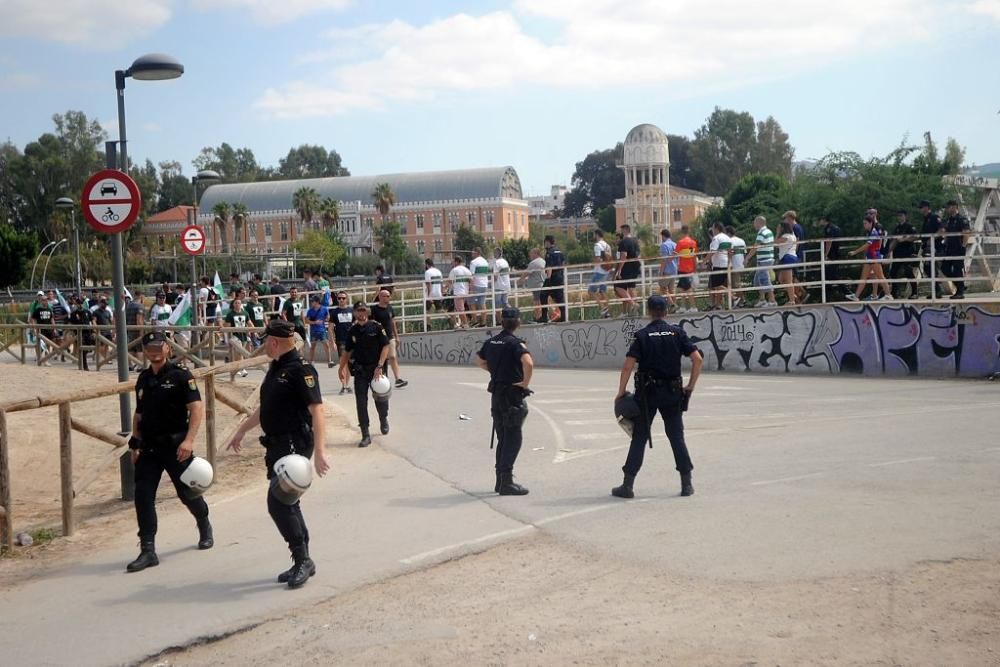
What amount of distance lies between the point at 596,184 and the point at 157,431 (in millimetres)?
130657

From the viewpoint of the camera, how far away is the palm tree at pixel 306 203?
105062 millimetres

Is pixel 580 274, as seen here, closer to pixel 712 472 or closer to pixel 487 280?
pixel 487 280

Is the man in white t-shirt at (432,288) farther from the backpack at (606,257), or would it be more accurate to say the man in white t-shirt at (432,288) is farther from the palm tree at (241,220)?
Answer: the palm tree at (241,220)

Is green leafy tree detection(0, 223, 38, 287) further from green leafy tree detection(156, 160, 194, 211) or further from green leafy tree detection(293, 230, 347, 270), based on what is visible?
green leafy tree detection(156, 160, 194, 211)

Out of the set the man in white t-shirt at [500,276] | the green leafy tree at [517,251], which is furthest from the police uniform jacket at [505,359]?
the green leafy tree at [517,251]

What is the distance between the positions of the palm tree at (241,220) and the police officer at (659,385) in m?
99.0

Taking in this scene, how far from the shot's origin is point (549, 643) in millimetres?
5836

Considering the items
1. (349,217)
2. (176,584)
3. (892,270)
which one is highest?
(349,217)

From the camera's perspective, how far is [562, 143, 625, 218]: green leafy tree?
436ft

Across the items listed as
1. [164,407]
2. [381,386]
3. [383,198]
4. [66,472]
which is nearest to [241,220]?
[383,198]

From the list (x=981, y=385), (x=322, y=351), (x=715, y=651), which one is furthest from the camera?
(x=322, y=351)

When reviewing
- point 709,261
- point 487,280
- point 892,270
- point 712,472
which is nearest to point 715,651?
point 712,472

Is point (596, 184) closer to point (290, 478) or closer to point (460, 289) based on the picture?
point (460, 289)

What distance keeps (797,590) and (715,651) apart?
122cm
